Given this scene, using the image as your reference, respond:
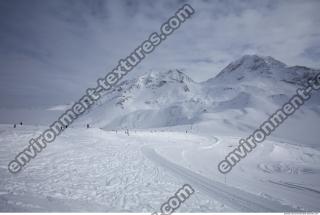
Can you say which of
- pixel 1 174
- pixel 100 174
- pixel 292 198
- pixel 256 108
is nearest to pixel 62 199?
pixel 100 174

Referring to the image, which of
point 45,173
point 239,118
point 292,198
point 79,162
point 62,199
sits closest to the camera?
point 62,199

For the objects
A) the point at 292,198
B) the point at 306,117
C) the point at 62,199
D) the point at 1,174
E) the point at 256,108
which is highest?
the point at 256,108

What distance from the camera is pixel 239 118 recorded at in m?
112

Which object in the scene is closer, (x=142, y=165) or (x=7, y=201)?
(x=7, y=201)

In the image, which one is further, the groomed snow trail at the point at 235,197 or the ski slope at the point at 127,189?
the groomed snow trail at the point at 235,197

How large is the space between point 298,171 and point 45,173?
17736 millimetres

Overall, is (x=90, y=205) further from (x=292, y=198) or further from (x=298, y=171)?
(x=298, y=171)

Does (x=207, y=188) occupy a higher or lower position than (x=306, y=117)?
lower

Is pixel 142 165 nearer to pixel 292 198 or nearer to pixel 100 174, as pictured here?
pixel 100 174

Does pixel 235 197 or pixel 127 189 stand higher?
pixel 127 189

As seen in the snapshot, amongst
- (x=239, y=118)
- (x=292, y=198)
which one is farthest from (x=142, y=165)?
(x=239, y=118)

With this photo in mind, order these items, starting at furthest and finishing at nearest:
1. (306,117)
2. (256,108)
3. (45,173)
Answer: (256,108), (306,117), (45,173)

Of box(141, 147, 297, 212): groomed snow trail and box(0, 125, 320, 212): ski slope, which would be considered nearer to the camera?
box(0, 125, 320, 212): ski slope

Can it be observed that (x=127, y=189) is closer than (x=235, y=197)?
No
